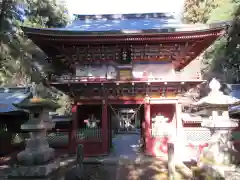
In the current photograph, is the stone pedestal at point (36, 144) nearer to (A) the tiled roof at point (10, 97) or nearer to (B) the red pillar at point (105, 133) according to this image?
(B) the red pillar at point (105, 133)

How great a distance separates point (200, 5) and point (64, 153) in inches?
843

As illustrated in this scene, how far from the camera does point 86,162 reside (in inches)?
392

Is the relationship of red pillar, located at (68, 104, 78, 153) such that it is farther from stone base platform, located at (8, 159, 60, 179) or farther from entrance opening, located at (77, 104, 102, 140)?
stone base platform, located at (8, 159, 60, 179)

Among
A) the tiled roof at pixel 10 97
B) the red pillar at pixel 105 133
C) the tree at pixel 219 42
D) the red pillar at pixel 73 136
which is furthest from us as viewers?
the tree at pixel 219 42

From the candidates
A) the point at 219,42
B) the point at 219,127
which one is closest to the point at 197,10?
the point at 219,42

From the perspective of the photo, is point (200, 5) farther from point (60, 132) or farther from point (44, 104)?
point (44, 104)

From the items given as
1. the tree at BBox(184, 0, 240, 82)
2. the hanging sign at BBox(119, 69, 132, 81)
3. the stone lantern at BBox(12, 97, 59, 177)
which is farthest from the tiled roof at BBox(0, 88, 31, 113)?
the tree at BBox(184, 0, 240, 82)

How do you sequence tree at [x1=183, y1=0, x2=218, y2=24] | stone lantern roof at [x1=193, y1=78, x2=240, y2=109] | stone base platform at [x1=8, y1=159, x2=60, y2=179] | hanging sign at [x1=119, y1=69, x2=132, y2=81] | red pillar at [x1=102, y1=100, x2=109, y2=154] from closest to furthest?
stone base platform at [x1=8, y1=159, x2=60, y2=179], stone lantern roof at [x1=193, y1=78, x2=240, y2=109], red pillar at [x1=102, y1=100, x2=109, y2=154], hanging sign at [x1=119, y1=69, x2=132, y2=81], tree at [x1=183, y1=0, x2=218, y2=24]

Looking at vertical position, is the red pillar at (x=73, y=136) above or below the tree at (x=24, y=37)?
below

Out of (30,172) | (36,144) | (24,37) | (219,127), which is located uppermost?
(24,37)

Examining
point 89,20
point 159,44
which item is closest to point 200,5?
point 89,20

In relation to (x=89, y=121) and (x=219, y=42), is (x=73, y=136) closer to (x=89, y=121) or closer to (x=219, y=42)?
(x=89, y=121)

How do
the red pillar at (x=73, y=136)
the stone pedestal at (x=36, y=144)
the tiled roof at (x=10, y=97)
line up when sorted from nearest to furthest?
the stone pedestal at (x=36, y=144) < the red pillar at (x=73, y=136) < the tiled roof at (x=10, y=97)

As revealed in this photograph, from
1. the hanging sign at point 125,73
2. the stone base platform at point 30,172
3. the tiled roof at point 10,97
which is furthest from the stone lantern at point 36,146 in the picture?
the tiled roof at point 10,97
